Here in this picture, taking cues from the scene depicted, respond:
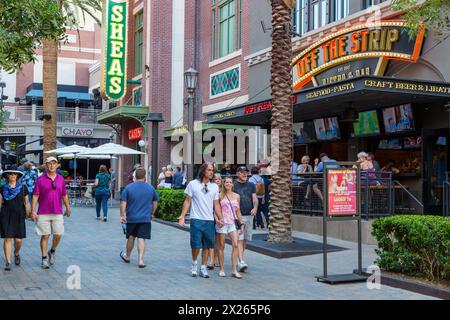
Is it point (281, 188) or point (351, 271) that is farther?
point (281, 188)

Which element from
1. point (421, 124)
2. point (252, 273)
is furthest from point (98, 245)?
point (421, 124)

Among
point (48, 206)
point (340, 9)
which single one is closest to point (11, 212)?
point (48, 206)

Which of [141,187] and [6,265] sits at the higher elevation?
[141,187]

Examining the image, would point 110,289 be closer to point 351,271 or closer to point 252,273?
point 252,273

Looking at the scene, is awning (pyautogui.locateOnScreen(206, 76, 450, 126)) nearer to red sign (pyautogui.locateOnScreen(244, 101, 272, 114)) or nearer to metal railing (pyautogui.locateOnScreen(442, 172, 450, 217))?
red sign (pyautogui.locateOnScreen(244, 101, 272, 114))

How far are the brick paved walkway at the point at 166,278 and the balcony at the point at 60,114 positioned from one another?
119 ft

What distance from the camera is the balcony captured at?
47938 millimetres

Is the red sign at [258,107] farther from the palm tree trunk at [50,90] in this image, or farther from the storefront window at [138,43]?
the storefront window at [138,43]

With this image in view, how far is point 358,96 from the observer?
1509 cm

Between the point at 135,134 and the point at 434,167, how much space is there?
68.9ft

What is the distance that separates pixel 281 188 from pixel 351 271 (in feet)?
10.7

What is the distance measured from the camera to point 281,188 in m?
13.3

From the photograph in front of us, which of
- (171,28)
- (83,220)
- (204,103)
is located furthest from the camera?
(171,28)

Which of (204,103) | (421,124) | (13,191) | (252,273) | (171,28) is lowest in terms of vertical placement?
(252,273)
